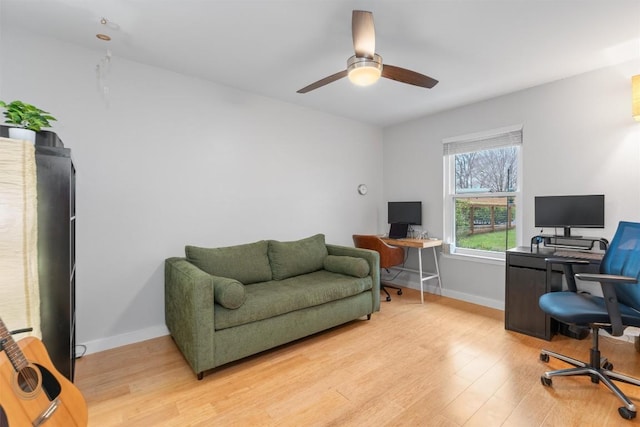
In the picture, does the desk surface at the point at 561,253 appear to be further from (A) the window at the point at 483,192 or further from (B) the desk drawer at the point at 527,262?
(A) the window at the point at 483,192

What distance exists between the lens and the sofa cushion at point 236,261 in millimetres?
2676

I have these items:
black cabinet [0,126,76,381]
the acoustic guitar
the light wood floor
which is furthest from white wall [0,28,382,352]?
the acoustic guitar

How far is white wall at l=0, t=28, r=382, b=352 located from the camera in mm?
2350

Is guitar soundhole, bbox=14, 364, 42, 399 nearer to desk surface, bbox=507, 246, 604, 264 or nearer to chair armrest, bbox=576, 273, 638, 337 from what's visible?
chair armrest, bbox=576, 273, 638, 337

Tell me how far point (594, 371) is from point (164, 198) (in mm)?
3615

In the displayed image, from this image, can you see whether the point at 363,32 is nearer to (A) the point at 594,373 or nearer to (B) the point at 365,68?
(B) the point at 365,68

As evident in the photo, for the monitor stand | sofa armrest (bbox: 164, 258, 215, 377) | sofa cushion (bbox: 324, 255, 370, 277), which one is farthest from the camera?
sofa cushion (bbox: 324, 255, 370, 277)

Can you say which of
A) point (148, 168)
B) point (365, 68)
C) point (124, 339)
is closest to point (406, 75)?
Answer: point (365, 68)

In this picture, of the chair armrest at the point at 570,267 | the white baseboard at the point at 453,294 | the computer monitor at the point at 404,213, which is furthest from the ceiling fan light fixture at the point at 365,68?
the white baseboard at the point at 453,294

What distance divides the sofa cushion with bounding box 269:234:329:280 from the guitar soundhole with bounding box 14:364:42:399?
206 centimetres

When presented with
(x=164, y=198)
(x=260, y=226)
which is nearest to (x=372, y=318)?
(x=260, y=226)

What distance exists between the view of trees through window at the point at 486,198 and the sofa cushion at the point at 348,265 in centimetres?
172

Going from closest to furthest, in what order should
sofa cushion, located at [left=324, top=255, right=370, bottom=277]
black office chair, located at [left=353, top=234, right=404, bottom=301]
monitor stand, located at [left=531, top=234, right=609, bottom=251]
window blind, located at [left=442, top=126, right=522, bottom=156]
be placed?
monitor stand, located at [left=531, top=234, right=609, bottom=251], sofa cushion, located at [left=324, top=255, right=370, bottom=277], window blind, located at [left=442, top=126, right=522, bottom=156], black office chair, located at [left=353, top=234, right=404, bottom=301]

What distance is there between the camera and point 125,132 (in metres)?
2.58
